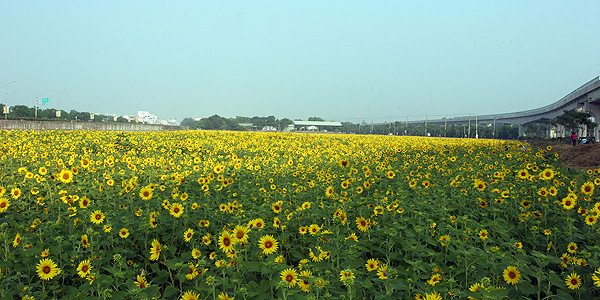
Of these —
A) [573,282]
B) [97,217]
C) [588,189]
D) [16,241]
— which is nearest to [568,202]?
[588,189]

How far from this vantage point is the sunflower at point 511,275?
245 cm

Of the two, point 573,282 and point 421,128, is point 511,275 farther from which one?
point 421,128

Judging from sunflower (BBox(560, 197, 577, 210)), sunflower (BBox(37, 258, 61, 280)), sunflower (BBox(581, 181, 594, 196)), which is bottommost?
sunflower (BBox(37, 258, 61, 280))

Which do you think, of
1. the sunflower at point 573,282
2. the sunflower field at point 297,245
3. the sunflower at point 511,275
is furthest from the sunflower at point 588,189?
the sunflower at point 511,275

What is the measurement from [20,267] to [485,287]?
346 cm

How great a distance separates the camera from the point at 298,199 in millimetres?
5273

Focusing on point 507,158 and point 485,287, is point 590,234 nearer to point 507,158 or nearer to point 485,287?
point 485,287

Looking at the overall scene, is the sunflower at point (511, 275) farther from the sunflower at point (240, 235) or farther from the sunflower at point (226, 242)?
the sunflower at point (226, 242)

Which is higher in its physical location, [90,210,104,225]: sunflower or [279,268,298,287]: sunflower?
[90,210,104,225]: sunflower

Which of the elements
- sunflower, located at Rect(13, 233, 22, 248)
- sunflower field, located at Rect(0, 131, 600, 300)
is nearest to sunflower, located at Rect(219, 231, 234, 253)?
sunflower field, located at Rect(0, 131, 600, 300)

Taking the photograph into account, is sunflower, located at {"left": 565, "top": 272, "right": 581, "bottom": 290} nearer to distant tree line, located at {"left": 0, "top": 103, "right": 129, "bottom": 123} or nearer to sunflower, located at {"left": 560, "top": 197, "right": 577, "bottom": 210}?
sunflower, located at {"left": 560, "top": 197, "right": 577, "bottom": 210}

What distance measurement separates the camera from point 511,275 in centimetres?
248

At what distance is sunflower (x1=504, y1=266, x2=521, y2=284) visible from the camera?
2446mm

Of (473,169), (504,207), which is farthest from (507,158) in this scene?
(504,207)
